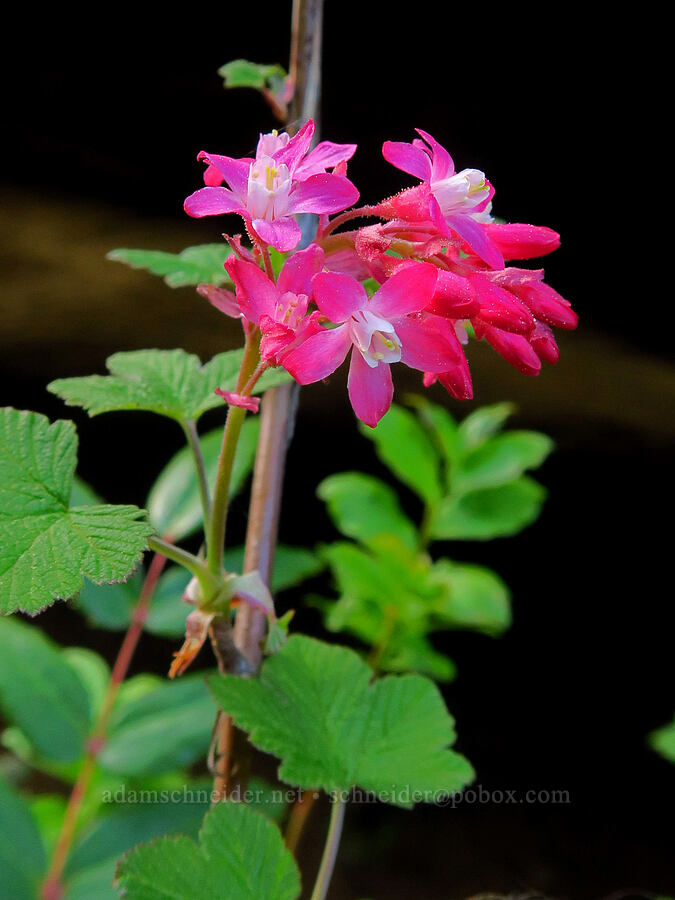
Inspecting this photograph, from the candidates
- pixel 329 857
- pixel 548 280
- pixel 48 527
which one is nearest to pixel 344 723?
pixel 329 857

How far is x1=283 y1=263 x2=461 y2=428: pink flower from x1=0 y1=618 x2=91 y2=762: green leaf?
1.36ft

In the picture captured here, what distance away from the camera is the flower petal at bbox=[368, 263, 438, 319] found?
0.25m

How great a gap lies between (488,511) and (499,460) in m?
0.05

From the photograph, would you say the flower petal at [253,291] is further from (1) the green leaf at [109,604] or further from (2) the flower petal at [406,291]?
(1) the green leaf at [109,604]

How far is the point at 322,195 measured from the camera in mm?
264

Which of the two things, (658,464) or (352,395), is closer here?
(352,395)

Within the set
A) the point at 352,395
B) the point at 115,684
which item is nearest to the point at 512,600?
the point at 115,684

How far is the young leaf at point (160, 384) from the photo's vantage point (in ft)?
1.08

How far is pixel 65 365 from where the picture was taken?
1.29 meters

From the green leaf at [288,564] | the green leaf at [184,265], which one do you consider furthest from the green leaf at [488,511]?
the green leaf at [184,265]

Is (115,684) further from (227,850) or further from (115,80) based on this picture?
(115,80)

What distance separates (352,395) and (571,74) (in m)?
Answer: 1.43

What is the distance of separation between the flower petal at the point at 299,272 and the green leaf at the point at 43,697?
0.43 meters

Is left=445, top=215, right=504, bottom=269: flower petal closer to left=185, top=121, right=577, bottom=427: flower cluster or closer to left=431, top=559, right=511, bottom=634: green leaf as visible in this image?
left=185, top=121, right=577, bottom=427: flower cluster
